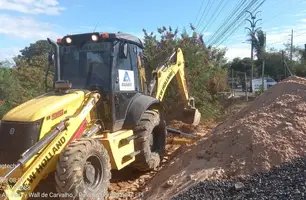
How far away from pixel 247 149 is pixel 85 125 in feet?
7.87

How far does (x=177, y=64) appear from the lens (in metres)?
9.34

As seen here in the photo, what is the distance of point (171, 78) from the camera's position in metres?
8.92

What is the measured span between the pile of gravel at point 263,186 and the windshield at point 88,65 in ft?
7.28

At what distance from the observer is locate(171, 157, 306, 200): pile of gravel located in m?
4.11

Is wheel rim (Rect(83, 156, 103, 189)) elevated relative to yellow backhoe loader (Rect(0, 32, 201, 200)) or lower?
lower

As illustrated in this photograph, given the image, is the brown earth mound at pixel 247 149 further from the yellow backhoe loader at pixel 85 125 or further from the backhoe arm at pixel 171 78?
the backhoe arm at pixel 171 78

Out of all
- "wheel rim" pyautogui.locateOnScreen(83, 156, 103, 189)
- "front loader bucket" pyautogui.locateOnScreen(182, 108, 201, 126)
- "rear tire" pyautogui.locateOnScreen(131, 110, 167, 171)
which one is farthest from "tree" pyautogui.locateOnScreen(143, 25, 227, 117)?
"wheel rim" pyautogui.locateOnScreen(83, 156, 103, 189)

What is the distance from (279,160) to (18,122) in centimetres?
351

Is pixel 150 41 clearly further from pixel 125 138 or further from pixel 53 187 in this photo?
pixel 53 187

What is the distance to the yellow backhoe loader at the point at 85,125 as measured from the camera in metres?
4.38

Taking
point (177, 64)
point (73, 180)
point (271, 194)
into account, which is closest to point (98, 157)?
point (73, 180)

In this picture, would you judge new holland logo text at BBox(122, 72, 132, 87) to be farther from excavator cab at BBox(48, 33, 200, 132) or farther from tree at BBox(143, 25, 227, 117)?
tree at BBox(143, 25, 227, 117)

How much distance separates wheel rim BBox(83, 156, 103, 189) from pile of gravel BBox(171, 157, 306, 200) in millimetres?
1092

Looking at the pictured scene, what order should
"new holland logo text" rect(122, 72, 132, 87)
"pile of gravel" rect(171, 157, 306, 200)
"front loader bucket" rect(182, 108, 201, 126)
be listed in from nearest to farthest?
"pile of gravel" rect(171, 157, 306, 200)
"new holland logo text" rect(122, 72, 132, 87)
"front loader bucket" rect(182, 108, 201, 126)
